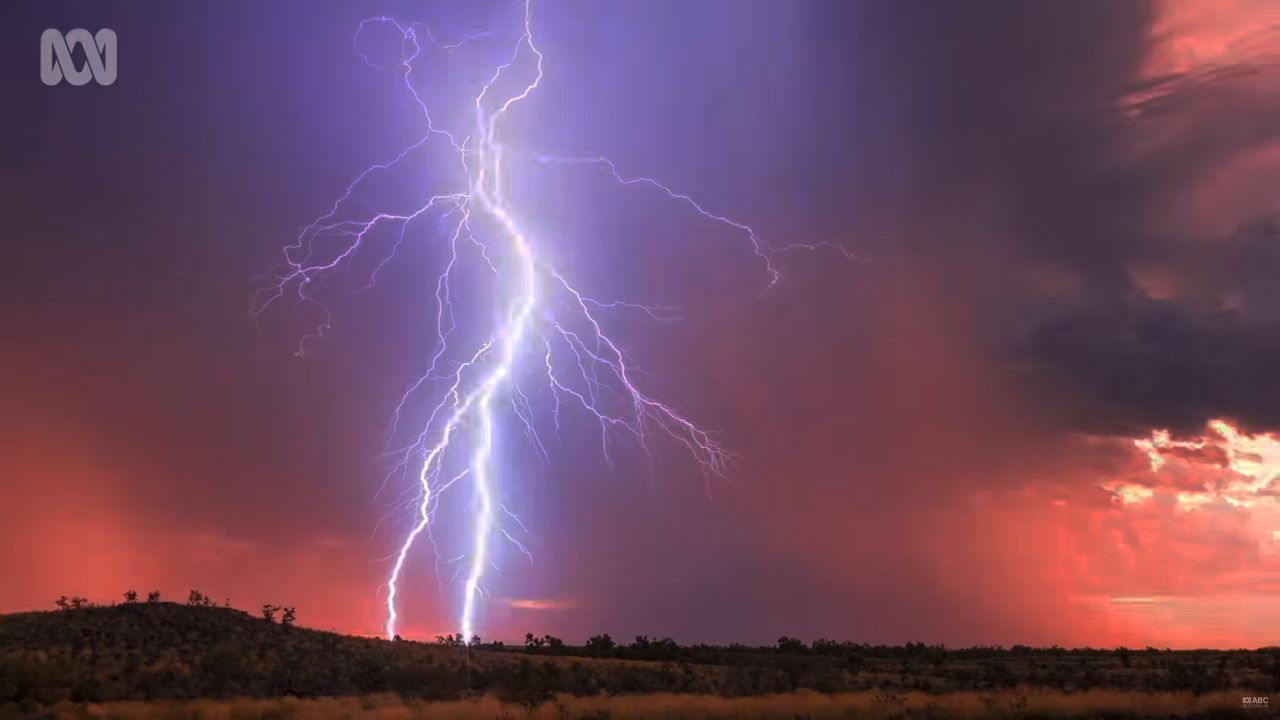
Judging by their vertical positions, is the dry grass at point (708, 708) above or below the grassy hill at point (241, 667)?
below

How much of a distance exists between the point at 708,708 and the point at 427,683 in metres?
10.2

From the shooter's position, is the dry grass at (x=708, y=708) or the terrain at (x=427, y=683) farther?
Result: the terrain at (x=427, y=683)

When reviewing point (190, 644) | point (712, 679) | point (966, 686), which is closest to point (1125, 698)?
point (966, 686)

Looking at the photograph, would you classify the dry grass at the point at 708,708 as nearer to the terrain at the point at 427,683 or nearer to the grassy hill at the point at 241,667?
the terrain at the point at 427,683

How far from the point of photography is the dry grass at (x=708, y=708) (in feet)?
88.6

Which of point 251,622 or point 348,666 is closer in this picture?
point 348,666

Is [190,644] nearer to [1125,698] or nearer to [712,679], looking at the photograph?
[712,679]

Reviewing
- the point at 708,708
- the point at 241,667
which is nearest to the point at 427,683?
the point at 241,667

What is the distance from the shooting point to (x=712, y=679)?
132 feet

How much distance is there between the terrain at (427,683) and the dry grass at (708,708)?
0.08m

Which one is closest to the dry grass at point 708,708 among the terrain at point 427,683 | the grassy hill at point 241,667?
the terrain at point 427,683

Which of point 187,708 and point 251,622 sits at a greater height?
point 251,622

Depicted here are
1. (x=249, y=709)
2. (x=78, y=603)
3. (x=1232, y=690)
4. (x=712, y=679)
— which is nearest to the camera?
(x=249, y=709)

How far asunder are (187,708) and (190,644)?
294 inches
